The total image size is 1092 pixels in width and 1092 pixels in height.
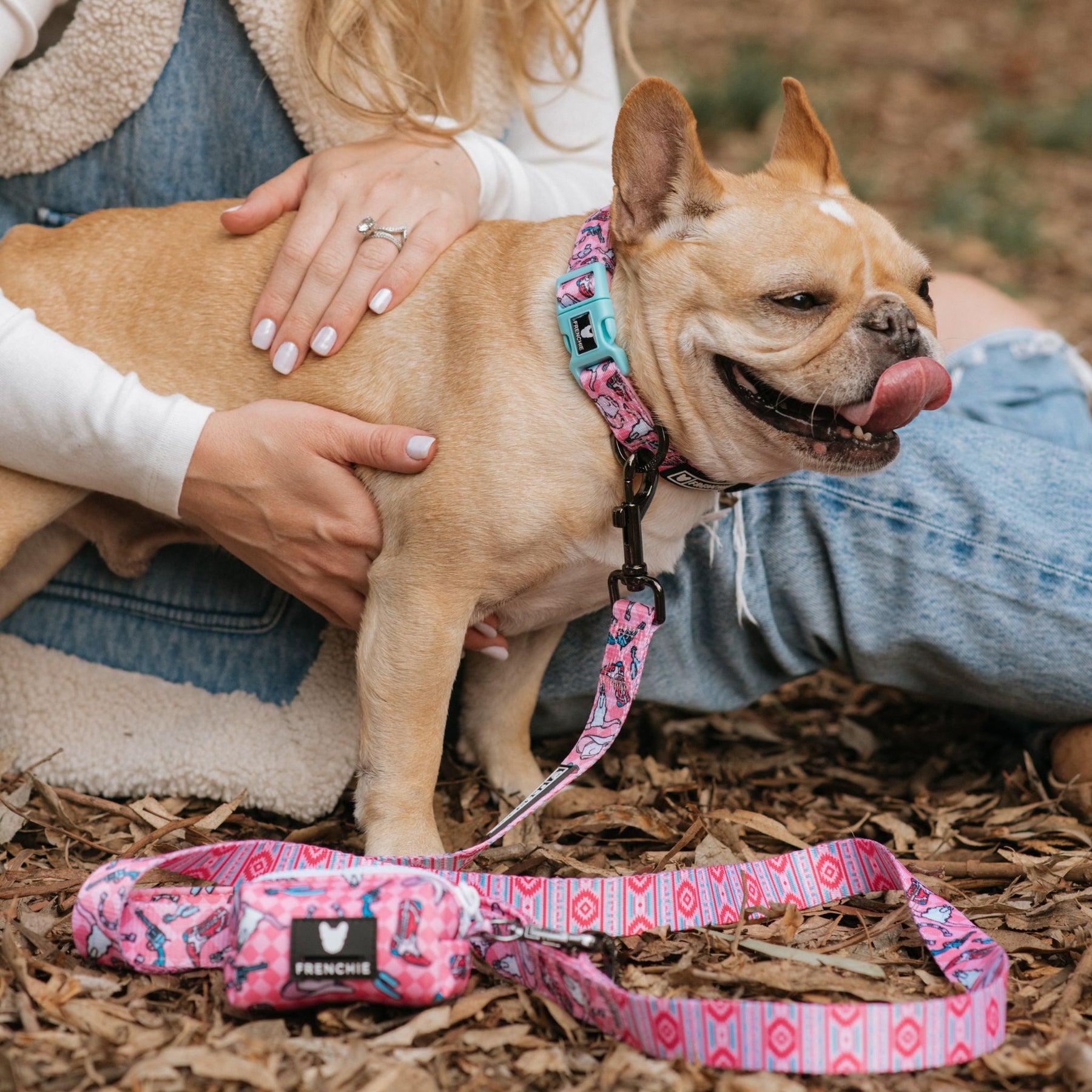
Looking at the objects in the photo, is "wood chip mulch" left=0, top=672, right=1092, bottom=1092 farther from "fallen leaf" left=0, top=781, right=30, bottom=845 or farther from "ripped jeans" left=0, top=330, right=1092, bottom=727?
"ripped jeans" left=0, top=330, right=1092, bottom=727

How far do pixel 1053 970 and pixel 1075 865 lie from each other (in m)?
0.37

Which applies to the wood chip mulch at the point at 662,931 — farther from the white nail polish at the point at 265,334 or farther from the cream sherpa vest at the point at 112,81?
the cream sherpa vest at the point at 112,81

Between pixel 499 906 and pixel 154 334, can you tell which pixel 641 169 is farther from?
pixel 499 906

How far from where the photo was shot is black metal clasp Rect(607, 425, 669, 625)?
2.08 meters

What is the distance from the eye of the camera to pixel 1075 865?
231 cm

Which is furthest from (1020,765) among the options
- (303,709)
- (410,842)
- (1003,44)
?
(1003,44)

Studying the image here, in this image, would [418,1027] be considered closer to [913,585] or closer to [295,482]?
[295,482]

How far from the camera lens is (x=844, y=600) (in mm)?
2652

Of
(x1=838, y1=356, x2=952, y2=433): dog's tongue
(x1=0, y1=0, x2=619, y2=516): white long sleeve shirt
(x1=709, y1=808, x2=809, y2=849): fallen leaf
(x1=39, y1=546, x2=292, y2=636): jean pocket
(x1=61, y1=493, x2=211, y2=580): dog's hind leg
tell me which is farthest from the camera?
(x1=39, y1=546, x2=292, y2=636): jean pocket

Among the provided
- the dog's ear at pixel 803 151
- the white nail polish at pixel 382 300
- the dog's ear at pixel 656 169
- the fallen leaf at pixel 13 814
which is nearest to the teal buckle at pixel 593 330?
the dog's ear at pixel 656 169

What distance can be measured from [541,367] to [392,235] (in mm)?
476

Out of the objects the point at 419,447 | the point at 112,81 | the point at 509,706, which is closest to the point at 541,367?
the point at 419,447

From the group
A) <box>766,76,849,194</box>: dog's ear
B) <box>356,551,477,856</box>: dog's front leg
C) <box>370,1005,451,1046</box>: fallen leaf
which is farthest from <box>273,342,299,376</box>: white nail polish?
<box>370,1005,451,1046</box>: fallen leaf

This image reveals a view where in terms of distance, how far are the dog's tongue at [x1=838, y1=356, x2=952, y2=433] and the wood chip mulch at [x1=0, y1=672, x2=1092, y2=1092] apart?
2.87ft
